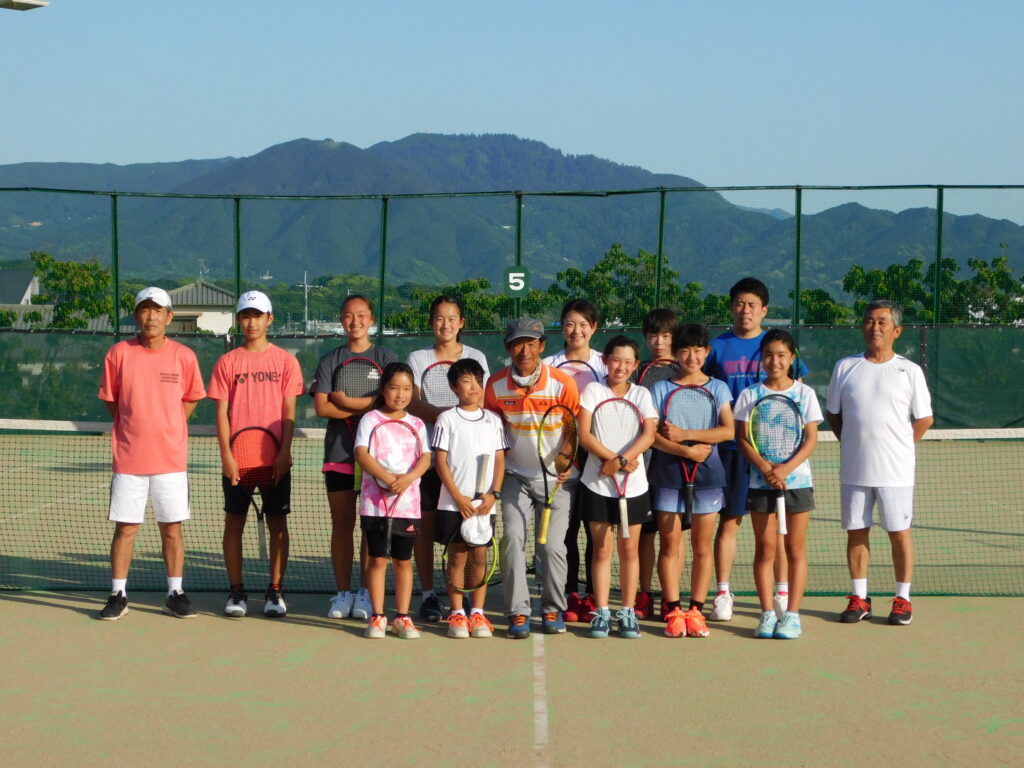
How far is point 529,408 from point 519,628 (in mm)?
1114

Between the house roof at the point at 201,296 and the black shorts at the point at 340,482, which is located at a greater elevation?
the house roof at the point at 201,296

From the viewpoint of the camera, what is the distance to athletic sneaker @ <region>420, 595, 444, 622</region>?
6.50 meters

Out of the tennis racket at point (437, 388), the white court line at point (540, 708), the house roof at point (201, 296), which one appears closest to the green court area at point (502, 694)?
the white court line at point (540, 708)

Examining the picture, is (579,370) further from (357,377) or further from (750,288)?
(357,377)

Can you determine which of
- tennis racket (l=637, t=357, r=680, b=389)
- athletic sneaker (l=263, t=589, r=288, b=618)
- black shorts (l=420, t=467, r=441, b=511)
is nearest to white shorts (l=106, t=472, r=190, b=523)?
athletic sneaker (l=263, t=589, r=288, b=618)

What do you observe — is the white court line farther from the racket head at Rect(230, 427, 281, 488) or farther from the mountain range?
the mountain range

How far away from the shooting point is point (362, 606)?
6.53 metres

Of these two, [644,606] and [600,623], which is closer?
[600,623]

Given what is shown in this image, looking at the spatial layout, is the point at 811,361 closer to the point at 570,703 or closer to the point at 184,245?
the point at 570,703

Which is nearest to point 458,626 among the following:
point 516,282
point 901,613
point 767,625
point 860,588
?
point 767,625

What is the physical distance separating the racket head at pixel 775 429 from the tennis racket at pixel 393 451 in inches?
68.4

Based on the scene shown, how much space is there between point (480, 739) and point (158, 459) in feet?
9.18

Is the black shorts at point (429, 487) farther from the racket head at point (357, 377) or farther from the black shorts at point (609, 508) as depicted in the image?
the black shorts at point (609, 508)

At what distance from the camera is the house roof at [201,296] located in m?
17.8
